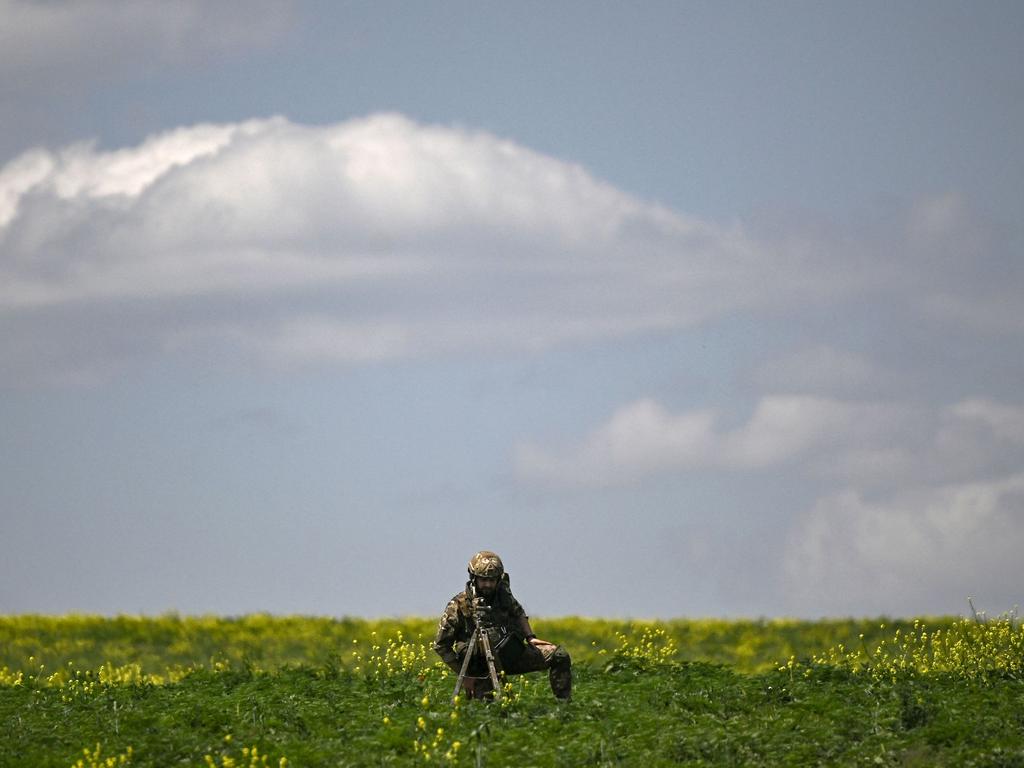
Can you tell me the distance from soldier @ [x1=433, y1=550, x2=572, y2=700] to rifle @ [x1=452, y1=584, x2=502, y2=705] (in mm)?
22

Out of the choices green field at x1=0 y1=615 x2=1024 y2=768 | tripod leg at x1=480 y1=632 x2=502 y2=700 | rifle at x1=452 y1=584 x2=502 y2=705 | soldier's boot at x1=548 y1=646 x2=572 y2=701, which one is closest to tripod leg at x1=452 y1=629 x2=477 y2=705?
rifle at x1=452 y1=584 x2=502 y2=705

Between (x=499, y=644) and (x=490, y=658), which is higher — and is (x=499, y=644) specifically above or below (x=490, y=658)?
above

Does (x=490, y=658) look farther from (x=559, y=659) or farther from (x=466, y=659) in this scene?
(x=559, y=659)

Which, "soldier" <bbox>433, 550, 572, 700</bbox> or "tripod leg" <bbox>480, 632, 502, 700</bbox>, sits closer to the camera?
"tripod leg" <bbox>480, 632, 502, 700</bbox>

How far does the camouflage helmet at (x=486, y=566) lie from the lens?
69.7 feet

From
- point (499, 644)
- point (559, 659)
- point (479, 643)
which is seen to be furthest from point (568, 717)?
point (479, 643)

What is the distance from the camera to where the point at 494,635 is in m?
21.4

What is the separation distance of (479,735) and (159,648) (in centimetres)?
2671

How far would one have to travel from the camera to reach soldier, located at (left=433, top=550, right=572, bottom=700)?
70.0 feet

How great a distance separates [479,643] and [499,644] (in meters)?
0.33

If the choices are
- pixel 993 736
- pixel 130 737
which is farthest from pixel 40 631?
pixel 993 736

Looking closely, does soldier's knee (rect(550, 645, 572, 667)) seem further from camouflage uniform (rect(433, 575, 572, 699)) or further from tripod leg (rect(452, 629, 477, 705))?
tripod leg (rect(452, 629, 477, 705))

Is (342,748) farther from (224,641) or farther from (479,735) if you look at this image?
(224,641)

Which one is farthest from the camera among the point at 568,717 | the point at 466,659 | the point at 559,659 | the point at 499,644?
the point at 499,644
